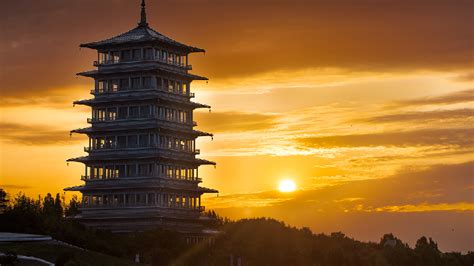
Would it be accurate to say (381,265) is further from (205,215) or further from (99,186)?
(99,186)

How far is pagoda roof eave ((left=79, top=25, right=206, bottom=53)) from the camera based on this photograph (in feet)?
566

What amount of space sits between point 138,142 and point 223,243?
1793 cm

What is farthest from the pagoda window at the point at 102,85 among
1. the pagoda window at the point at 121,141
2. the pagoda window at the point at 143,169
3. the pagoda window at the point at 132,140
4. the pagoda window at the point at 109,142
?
the pagoda window at the point at 143,169

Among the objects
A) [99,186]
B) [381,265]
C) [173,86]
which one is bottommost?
[381,265]

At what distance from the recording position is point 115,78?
175 meters

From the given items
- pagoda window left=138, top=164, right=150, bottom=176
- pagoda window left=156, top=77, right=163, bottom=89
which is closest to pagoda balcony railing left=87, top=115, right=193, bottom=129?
pagoda window left=156, top=77, right=163, bottom=89

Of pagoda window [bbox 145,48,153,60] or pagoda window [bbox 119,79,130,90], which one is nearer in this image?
pagoda window [bbox 145,48,153,60]

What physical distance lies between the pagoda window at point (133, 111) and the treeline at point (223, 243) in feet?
54.2

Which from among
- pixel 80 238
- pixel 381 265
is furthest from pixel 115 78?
pixel 381 265

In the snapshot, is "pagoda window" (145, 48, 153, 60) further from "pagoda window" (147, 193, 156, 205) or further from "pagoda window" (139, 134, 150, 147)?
"pagoda window" (147, 193, 156, 205)

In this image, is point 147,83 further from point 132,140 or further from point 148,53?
point 132,140

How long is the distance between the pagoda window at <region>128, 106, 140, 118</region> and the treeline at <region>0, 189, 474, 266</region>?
1651cm

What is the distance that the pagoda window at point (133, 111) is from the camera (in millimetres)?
173000

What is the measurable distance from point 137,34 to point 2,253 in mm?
53224
